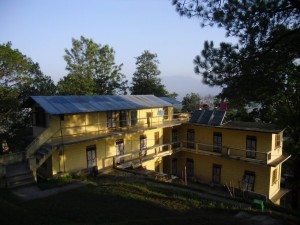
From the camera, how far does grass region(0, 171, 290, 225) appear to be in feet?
38.9

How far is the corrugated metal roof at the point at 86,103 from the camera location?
20.4m

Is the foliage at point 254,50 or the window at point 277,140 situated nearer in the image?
the foliage at point 254,50

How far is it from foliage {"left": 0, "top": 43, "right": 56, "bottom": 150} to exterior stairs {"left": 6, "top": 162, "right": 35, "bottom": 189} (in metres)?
6.53

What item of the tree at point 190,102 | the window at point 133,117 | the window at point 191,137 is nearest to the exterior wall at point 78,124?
the window at point 133,117

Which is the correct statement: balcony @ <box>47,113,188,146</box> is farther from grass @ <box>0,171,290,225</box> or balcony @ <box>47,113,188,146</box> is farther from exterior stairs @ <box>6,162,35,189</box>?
grass @ <box>0,171,290,225</box>

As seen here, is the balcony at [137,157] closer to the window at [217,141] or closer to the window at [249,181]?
the window at [217,141]

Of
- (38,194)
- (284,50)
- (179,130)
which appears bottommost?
(38,194)

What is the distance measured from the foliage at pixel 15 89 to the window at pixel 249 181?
75.3ft

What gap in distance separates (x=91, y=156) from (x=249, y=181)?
15.9m

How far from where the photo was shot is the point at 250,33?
38.1 feet

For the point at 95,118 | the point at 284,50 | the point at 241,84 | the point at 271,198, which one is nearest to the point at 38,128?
the point at 95,118

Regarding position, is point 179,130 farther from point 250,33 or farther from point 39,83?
point 250,33

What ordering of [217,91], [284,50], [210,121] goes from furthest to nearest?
[210,121] < [217,91] < [284,50]

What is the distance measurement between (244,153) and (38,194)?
757 inches
